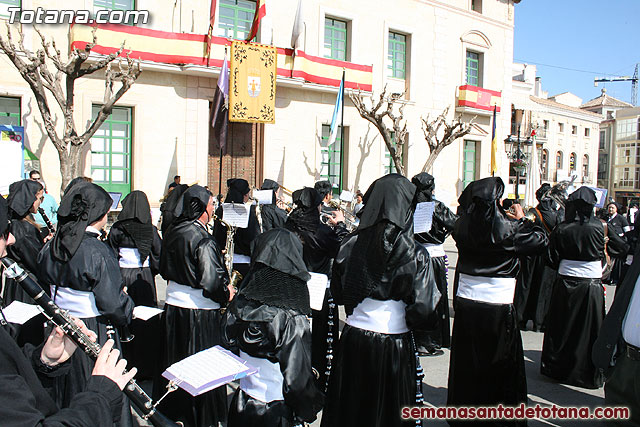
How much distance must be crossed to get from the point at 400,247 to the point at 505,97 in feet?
77.6

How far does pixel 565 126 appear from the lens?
48625mm

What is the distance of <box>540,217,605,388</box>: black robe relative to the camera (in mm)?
5395

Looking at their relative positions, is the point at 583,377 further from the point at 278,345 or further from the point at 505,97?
the point at 505,97

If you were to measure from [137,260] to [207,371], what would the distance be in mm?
3409

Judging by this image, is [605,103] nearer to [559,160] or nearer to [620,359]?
[559,160]

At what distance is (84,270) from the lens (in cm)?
359

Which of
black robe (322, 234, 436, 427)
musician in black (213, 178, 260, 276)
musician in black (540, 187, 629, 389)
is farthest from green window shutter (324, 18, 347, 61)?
black robe (322, 234, 436, 427)

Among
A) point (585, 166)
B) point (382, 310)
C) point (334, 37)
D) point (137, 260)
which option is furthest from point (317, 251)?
point (585, 166)

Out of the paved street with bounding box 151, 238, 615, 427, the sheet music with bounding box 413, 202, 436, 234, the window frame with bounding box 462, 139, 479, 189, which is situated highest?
the window frame with bounding box 462, 139, 479, 189

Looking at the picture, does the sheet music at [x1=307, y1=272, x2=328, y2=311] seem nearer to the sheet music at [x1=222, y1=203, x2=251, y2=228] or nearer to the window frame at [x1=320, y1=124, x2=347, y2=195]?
the sheet music at [x1=222, y1=203, x2=251, y2=228]

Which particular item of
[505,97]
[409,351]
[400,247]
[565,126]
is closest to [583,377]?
[409,351]

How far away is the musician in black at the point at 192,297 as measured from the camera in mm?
4168

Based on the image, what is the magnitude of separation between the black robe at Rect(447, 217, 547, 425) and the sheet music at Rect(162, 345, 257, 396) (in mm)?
2397
